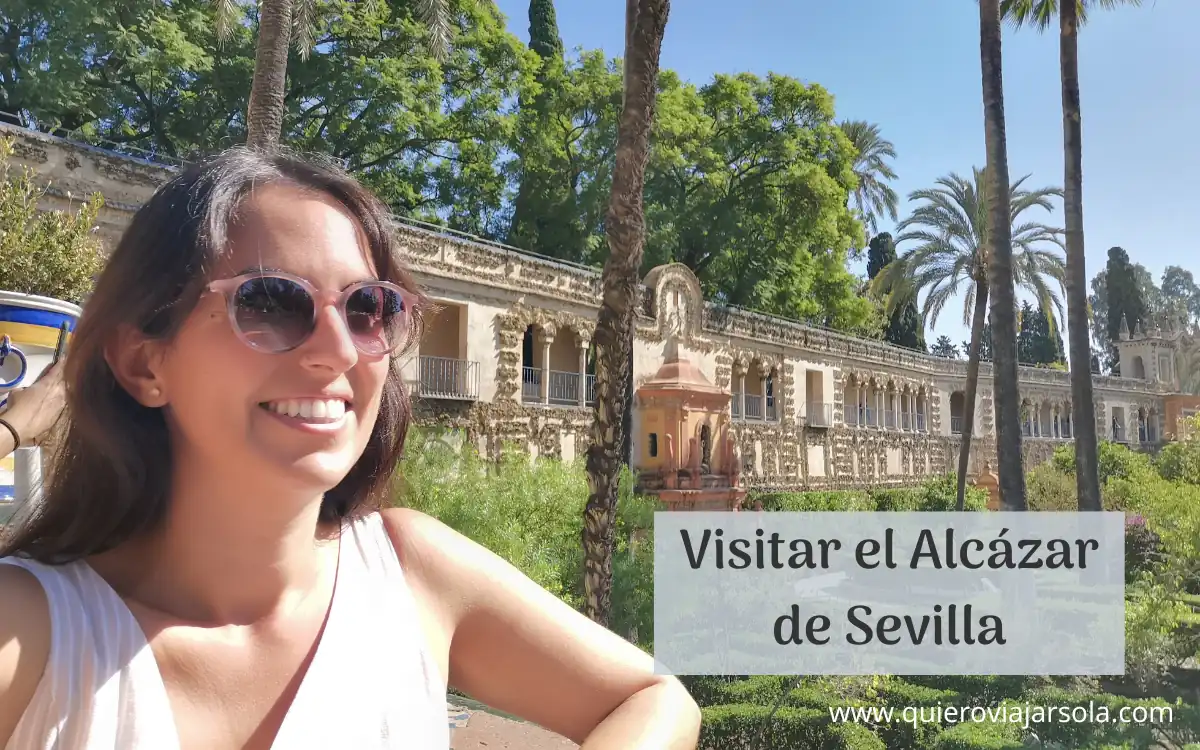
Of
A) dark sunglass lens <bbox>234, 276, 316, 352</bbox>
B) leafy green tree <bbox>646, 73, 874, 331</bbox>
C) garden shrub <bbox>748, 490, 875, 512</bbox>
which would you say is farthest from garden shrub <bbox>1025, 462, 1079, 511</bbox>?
dark sunglass lens <bbox>234, 276, 316, 352</bbox>

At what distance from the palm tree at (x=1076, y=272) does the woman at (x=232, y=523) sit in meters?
13.3

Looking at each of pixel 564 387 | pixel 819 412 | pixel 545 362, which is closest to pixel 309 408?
pixel 545 362

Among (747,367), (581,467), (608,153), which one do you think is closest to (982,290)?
(747,367)

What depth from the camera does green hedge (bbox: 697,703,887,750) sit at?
6922mm

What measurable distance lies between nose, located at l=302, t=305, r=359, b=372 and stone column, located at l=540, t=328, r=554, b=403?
16.0 m

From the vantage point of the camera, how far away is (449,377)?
15.3m

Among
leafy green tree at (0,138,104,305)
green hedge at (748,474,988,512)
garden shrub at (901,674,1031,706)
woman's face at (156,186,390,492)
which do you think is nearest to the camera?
woman's face at (156,186,390,492)

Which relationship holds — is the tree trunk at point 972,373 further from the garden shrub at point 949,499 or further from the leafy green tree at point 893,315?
the leafy green tree at point 893,315

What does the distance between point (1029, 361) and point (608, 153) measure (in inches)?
1527

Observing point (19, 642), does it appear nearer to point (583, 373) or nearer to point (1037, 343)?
point (583, 373)

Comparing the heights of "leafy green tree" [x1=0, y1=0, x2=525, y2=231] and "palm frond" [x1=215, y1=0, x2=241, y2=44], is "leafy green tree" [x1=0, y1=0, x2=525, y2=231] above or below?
above

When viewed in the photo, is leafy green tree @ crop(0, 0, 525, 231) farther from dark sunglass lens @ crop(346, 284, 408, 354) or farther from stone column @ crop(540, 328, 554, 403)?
dark sunglass lens @ crop(346, 284, 408, 354)

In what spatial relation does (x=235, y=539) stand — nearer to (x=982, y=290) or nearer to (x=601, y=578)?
(x=601, y=578)

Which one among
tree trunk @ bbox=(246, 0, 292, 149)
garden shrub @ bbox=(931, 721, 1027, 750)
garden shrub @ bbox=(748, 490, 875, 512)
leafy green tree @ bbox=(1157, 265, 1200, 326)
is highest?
leafy green tree @ bbox=(1157, 265, 1200, 326)
